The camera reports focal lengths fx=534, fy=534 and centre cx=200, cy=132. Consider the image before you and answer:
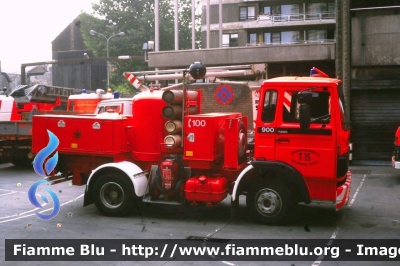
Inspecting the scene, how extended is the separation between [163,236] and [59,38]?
72.6m

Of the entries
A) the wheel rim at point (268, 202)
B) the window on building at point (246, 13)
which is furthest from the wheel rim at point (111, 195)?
the window on building at point (246, 13)

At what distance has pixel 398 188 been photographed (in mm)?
13828

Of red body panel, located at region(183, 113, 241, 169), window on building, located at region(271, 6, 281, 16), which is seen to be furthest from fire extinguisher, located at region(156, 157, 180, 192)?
window on building, located at region(271, 6, 281, 16)

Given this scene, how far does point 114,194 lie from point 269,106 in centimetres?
347

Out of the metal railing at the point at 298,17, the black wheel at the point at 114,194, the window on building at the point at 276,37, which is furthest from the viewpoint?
the window on building at the point at 276,37

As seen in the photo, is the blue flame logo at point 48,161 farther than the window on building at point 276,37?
No

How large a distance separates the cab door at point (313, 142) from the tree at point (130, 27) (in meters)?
48.9

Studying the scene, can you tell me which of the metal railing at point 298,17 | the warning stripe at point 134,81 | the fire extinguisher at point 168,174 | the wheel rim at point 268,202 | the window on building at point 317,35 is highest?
the metal railing at point 298,17

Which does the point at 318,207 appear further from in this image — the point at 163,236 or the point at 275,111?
the point at 163,236

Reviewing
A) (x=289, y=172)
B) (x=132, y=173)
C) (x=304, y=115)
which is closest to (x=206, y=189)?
(x=132, y=173)

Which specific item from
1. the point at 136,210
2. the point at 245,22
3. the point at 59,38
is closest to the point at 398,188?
the point at 136,210

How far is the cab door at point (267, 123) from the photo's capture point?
30.5 ft

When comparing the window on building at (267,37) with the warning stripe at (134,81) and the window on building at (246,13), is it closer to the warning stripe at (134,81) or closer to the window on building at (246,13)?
the window on building at (246,13)

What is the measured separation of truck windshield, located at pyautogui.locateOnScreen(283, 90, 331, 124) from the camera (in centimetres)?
914
